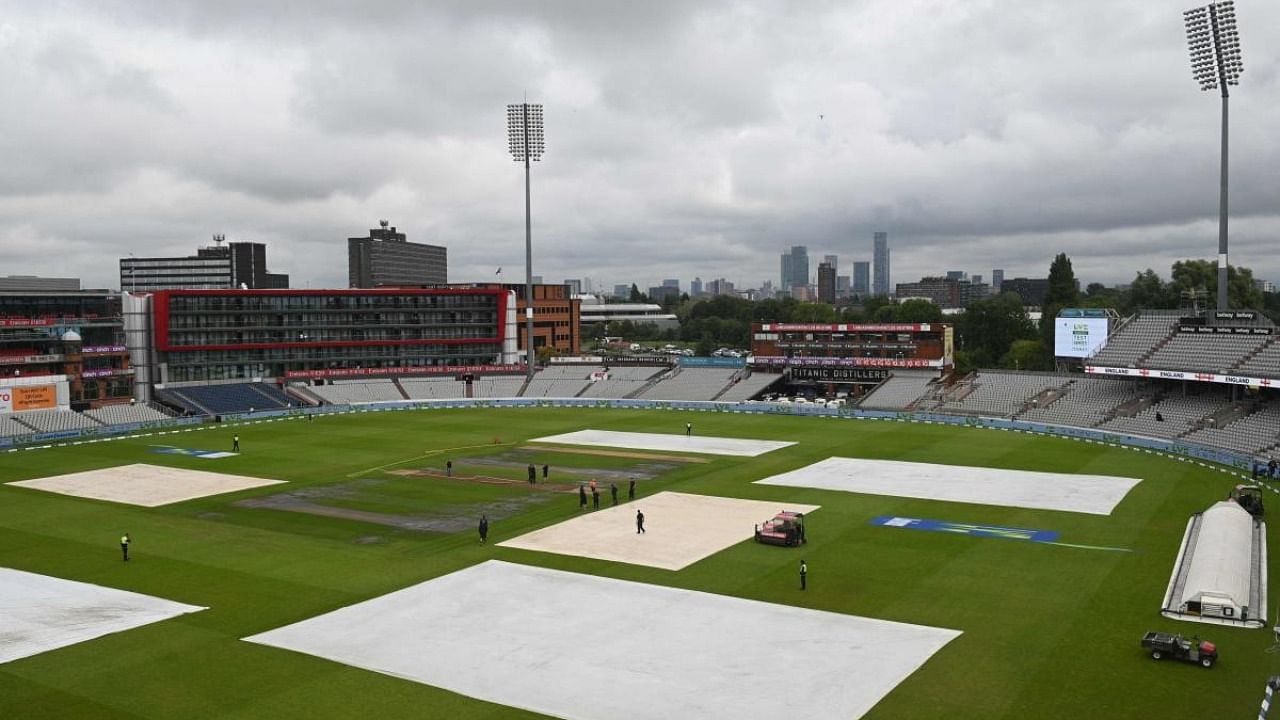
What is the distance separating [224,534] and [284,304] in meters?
71.4

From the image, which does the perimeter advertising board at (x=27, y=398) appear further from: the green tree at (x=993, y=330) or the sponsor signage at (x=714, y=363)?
the green tree at (x=993, y=330)

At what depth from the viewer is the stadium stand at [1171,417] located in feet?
222

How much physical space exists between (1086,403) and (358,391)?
2909 inches

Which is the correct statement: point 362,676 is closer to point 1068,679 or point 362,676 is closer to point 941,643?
point 941,643

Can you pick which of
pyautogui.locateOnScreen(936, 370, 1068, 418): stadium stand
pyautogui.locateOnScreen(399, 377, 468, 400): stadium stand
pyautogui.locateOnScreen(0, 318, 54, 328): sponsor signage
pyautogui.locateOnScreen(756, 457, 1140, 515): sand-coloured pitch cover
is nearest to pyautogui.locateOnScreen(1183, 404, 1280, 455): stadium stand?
pyautogui.locateOnScreen(756, 457, 1140, 515): sand-coloured pitch cover

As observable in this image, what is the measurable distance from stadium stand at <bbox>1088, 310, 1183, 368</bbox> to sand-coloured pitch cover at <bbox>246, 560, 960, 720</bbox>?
56046mm

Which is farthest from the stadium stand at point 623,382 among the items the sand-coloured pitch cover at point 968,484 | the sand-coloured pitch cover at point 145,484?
the sand-coloured pitch cover at point 145,484

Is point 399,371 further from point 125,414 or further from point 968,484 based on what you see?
point 968,484

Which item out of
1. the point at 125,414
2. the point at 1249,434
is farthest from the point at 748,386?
the point at 125,414

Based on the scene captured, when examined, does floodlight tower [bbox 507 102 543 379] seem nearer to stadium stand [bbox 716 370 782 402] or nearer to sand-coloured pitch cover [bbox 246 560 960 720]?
stadium stand [bbox 716 370 782 402]

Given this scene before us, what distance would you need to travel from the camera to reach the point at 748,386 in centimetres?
10531

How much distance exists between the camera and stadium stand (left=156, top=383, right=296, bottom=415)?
9625cm

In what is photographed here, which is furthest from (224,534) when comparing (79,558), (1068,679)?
(1068,679)

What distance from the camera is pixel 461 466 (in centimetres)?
6066
